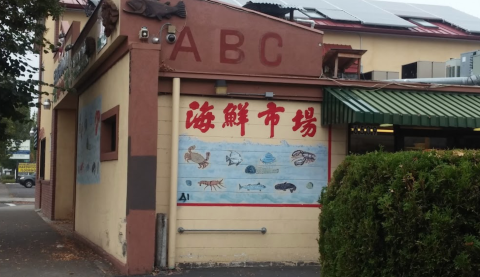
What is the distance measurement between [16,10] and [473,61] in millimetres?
9780

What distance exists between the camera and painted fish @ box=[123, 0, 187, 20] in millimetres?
10281

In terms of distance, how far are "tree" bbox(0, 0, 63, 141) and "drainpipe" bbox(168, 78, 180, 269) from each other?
4.29 meters

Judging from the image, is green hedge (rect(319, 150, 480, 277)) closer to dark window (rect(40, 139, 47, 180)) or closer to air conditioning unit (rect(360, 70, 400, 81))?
air conditioning unit (rect(360, 70, 400, 81))

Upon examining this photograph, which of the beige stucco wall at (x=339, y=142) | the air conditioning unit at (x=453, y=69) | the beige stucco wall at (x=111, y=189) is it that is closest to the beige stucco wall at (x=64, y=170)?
the beige stucco wall at (x=111, y=189)

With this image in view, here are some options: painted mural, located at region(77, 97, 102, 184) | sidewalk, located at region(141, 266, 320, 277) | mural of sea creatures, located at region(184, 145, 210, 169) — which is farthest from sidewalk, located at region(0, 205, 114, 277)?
mural of sea creatures, located at region(184, 145, 210, 169)

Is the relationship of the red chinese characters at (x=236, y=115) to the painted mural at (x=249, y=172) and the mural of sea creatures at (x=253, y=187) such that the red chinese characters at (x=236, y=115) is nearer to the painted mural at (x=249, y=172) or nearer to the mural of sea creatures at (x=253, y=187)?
the painted mural at (x=249, y=172)

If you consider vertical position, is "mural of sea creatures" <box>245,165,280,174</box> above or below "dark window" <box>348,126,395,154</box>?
below

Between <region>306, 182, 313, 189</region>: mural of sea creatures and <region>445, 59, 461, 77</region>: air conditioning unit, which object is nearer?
<region>306, 182, 313, 189</region>: mural of sea creatures

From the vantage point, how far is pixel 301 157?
36.2 ft

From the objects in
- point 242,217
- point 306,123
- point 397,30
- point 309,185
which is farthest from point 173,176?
point 397,30

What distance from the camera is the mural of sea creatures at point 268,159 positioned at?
1085cm

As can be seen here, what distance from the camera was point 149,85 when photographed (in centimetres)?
995

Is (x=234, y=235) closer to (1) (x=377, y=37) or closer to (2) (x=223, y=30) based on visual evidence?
(2) (x=223, y=30)

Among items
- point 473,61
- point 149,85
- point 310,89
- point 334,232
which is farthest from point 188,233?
point 473,61
